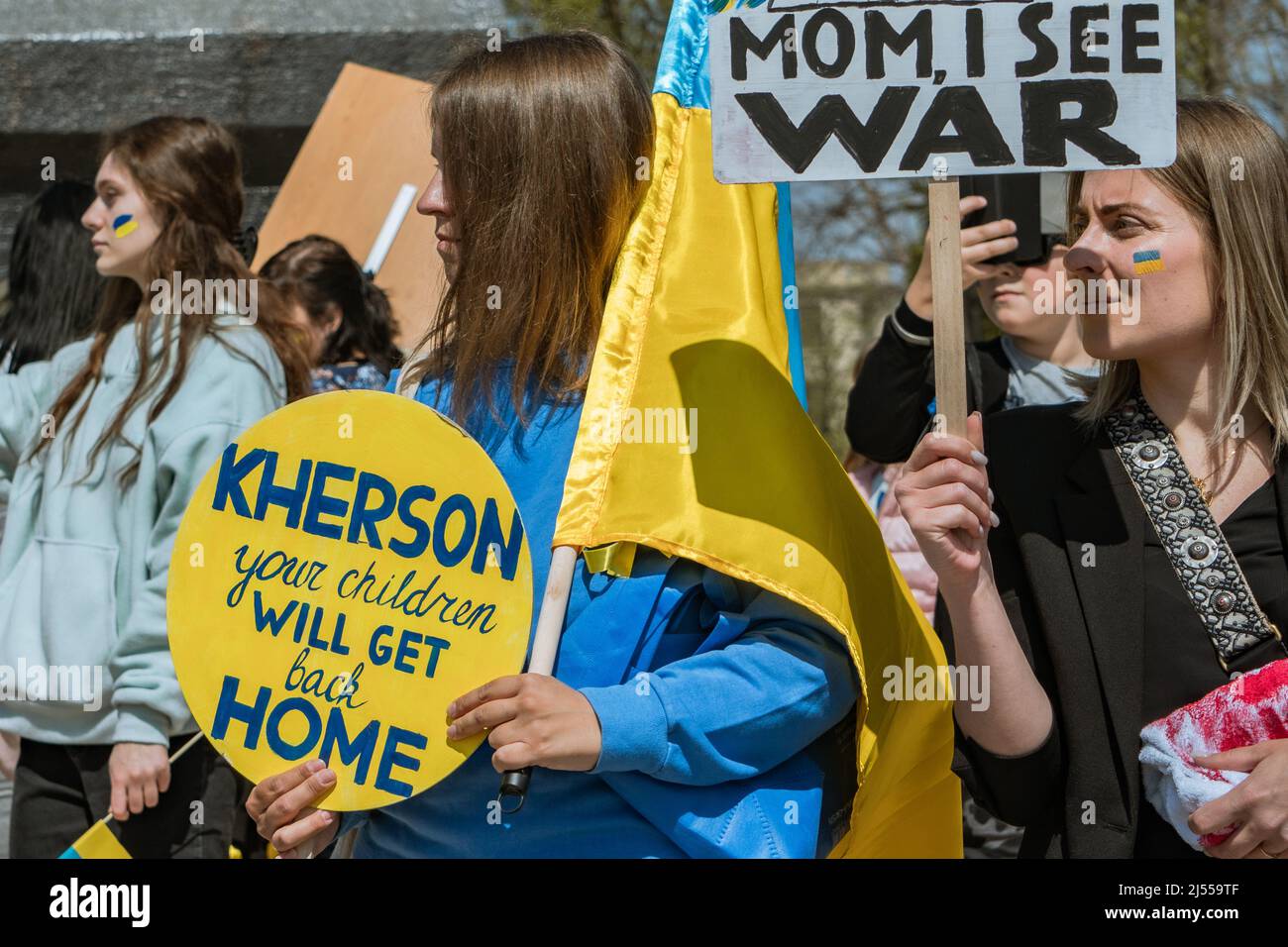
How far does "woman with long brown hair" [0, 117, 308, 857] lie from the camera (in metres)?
3.21

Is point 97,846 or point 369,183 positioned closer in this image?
point 97,846

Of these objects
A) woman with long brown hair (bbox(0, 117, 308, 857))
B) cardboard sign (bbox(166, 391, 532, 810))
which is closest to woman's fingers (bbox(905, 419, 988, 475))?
cardboard sign (bbox(166, 391, 532, 810))

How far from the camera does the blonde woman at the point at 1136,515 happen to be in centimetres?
217

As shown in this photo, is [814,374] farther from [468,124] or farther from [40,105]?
[468,124]

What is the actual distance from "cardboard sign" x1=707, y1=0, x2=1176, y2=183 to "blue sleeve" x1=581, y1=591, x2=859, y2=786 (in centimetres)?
62

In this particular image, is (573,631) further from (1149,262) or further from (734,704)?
(1149,262)

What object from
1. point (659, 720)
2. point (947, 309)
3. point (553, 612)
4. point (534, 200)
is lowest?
point (659, 720)

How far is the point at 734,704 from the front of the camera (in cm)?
202

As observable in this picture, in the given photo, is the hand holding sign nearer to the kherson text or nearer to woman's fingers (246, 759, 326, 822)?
the kherson text

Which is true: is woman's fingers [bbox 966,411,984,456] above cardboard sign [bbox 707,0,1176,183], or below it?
below

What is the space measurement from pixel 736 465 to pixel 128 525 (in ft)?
5.54

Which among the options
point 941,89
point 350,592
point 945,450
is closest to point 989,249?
point 941,89

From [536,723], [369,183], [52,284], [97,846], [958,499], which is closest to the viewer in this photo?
[536,723]

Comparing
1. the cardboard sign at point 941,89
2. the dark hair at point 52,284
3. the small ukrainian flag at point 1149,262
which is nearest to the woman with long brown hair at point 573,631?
the cardboard sign at point 941,89
